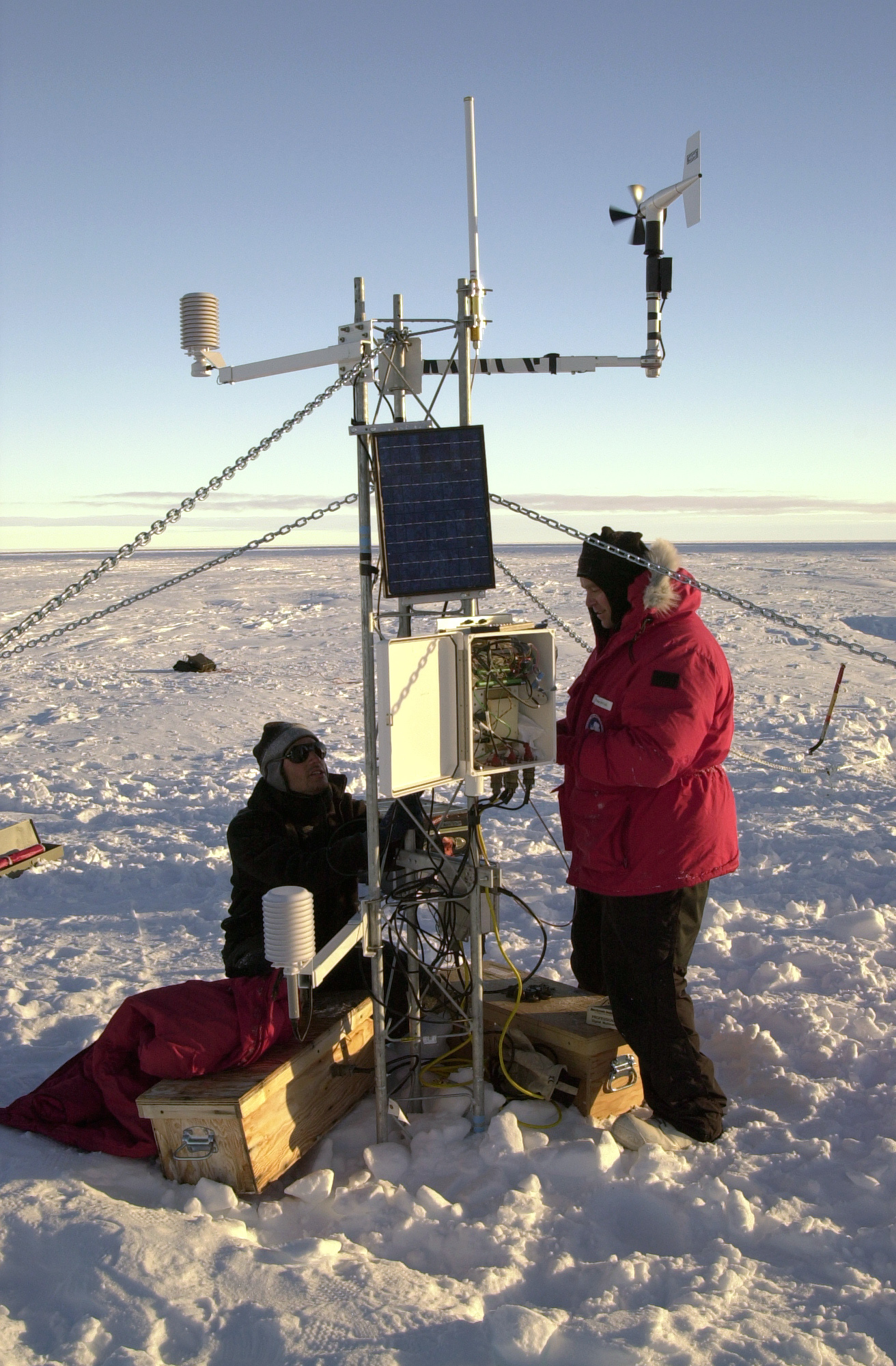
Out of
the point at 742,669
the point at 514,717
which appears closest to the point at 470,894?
the point at 514,717

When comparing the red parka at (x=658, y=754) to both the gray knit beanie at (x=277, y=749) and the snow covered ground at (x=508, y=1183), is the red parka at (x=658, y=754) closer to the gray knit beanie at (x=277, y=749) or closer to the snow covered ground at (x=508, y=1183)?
the snow covered ground at (x=508, y=1183)

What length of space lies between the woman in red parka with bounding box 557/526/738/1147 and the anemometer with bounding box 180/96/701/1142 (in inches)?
10.7

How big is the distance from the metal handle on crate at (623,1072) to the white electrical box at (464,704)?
120 cm

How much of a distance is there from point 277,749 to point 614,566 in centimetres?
152

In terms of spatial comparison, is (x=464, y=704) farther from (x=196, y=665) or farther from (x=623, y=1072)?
(x=196, y=665)

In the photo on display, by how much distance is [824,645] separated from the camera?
17.0m

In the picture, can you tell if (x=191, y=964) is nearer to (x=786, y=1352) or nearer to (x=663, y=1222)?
(x=663, y=1222)

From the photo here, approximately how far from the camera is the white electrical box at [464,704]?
3.39 metres

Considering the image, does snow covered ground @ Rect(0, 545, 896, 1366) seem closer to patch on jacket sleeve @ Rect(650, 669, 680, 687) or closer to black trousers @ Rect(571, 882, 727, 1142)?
black trousers @ Rect(571, 882, 727, 1142)

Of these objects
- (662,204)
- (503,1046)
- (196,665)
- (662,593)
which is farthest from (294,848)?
(196,665)

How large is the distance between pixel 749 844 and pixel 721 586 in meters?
22.8

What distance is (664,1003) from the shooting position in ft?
12.2

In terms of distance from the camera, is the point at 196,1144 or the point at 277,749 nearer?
the point at 196,1144

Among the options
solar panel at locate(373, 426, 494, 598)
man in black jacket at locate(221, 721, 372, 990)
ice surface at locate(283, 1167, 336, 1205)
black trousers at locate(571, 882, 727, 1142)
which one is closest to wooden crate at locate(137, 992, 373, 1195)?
ice surface at locate(283, 1167, 336, 1205)
